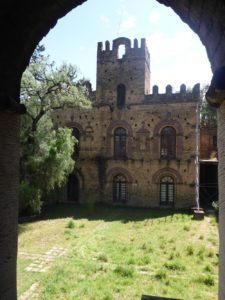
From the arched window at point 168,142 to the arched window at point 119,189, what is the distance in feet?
10.9

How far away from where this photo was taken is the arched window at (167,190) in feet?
69.6

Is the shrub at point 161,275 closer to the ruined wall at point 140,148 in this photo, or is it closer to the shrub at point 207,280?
the shrub at point 207,280

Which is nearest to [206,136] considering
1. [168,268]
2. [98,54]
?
[98,54]

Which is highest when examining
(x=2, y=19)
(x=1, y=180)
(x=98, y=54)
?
(x=98, y=54)

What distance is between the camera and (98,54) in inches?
926

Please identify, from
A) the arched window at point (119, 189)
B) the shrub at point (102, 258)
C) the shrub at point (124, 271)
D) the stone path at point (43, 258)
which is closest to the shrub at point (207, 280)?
the shrub at point (124, 271)

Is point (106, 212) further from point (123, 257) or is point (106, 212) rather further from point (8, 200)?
point (8, 200)

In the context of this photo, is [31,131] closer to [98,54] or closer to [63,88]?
[63,88]

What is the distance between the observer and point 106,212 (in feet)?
65.1

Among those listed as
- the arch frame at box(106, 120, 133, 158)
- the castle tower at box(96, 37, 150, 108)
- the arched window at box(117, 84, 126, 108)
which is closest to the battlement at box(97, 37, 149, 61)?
the castle tower at box(96, 37, 150, 108)

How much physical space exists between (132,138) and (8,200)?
18.0 metres

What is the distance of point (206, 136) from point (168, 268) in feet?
71.0

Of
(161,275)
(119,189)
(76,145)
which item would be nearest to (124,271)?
(161,275)

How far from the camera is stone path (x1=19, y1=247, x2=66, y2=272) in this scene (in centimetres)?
912
